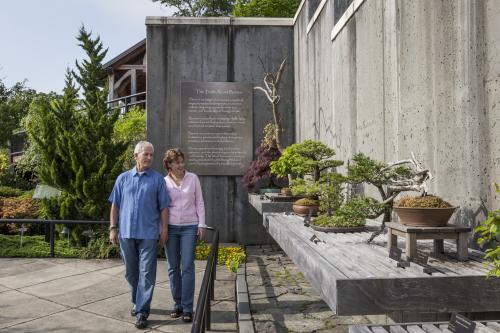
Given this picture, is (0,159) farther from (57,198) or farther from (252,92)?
(252,92)

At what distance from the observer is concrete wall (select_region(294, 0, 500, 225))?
2.83 m

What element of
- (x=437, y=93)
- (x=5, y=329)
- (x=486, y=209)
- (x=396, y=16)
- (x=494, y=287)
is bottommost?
(x=5, y=329)

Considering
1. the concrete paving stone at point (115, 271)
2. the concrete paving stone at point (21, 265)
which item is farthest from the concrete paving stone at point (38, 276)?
the concrete paving stone at point (115, 271)

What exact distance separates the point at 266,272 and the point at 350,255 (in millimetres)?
4685

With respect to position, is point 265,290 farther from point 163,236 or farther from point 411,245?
point 411,245

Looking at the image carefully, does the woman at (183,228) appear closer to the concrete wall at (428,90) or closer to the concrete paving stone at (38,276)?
the concrete wall at (428,90)

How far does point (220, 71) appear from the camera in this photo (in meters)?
9.64

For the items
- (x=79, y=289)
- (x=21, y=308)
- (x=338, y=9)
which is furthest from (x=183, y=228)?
(x=338, y=9)

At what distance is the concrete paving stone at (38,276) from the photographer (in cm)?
648

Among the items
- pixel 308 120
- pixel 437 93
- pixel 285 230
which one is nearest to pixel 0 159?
pixel 308 120

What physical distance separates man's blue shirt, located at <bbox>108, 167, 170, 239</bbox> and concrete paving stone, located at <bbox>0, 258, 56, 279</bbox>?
349 centimetres

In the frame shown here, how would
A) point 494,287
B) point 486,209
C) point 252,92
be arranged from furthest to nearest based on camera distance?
1. point 252,92
2. point 486,209
3. point 494,287

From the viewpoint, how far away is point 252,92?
9672 millimetres

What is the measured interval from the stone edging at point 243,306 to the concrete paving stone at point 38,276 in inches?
101
